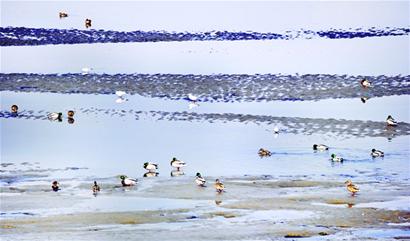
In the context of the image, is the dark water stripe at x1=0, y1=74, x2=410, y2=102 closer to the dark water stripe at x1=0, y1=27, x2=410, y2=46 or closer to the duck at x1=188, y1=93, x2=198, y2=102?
the duck at x1=188, y1=93, x2=198, y2=102

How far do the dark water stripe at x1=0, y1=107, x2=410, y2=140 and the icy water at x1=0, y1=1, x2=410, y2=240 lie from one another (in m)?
0.06

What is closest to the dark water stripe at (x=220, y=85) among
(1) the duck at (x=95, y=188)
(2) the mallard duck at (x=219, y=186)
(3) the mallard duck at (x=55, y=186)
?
(2) the mallard duck at (x=219, y=186)

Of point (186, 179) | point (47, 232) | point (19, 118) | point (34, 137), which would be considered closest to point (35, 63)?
point (19, 118)

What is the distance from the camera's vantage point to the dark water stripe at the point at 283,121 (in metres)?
27.8

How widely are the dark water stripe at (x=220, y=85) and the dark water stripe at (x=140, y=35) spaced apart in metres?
5.78

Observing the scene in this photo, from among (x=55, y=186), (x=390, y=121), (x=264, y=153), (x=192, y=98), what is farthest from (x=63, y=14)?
(x=55, y=186)

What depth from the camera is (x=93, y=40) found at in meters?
43.2

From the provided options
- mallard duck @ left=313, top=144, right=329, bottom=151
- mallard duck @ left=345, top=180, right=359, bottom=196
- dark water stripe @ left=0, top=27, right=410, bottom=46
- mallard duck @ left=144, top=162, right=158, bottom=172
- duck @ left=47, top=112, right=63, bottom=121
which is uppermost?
dark water stripe @ left=0, top=27, right=410, bottom=46

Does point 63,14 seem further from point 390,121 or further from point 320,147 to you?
point 320,147

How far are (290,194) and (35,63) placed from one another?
791 inches

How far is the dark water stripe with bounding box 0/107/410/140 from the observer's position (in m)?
27.8

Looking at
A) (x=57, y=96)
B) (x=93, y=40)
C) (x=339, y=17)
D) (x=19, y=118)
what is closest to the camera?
(x=19, y=118)

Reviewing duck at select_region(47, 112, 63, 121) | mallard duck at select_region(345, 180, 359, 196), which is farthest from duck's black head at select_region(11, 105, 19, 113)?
mallard duck at select_region(345, 180, 359, 196)

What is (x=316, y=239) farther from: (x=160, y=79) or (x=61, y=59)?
(x=61, y=59)
